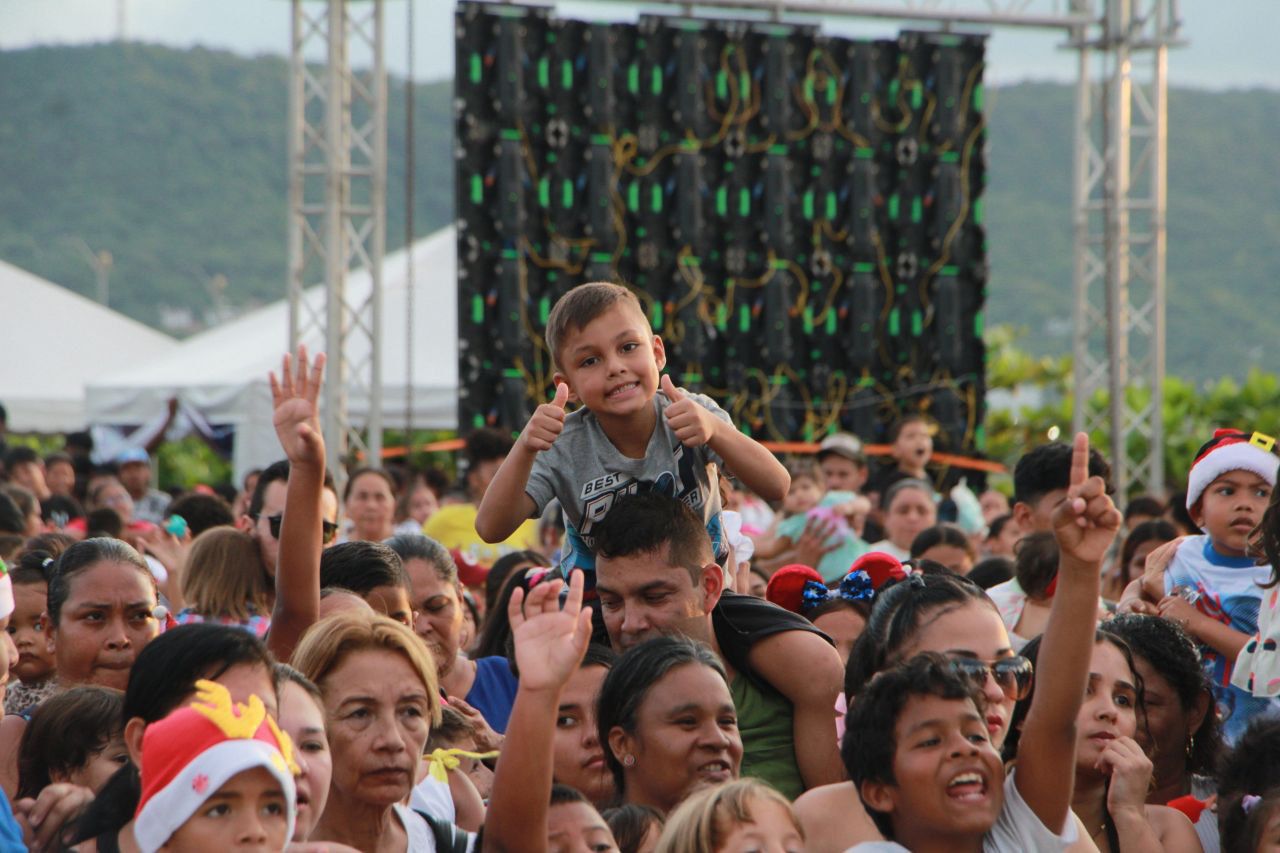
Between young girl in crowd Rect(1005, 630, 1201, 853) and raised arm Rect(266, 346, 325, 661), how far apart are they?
1648 mm

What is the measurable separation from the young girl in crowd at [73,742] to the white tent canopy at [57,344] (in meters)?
17.0

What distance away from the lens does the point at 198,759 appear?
279 centimetres

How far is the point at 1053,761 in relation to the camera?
10.6 feet

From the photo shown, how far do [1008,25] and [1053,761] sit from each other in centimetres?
1010

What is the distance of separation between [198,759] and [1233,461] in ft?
11.0

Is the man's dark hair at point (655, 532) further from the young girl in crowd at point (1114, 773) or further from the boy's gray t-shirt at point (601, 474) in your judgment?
the young girl in crowd at point (1114, 773)

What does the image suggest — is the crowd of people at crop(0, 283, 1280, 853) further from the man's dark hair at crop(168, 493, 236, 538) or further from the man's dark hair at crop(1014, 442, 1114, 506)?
the man's dark hair at crop(168, 493, 236, 538)

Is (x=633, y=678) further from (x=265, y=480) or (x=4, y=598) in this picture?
(x=265, y=480)

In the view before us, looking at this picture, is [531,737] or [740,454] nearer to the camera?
[531,737]

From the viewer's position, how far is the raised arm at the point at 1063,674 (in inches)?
126

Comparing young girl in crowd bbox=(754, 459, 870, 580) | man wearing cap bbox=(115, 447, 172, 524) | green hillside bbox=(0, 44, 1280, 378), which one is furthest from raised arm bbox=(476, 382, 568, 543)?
green hillside bbox=(0, 44, 1280, 378)

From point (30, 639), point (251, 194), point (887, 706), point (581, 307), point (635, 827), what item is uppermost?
point (251, 194)

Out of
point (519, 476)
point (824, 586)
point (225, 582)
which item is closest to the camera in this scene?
point (519, 476)

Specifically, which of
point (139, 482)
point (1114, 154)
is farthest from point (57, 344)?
point (1114, 154)
